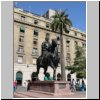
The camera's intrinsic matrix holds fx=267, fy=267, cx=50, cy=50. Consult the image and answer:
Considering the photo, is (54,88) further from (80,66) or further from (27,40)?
(27,40)

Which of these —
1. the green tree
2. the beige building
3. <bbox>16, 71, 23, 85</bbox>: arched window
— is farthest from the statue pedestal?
<bbox>16, 71, 23, 85</bbox>: arched window

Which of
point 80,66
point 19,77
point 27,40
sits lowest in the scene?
point 19,77

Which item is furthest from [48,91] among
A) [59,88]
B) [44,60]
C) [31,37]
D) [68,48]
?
[68,48]

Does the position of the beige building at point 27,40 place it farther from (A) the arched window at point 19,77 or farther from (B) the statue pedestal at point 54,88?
(B) the statue pedestal at point 54,88

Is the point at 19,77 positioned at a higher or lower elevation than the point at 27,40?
lower

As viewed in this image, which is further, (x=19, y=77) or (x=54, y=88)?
(x=19, y=77)

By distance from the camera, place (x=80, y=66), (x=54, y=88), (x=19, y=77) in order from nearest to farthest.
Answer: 1. (x=54, y=88)
2. (x=80, y=66)
3. (x=19, y=77)

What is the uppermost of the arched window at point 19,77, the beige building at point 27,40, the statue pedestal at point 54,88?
the beige building at point 27,40

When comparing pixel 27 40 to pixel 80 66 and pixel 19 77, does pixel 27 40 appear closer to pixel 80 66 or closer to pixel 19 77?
pixel 19 77

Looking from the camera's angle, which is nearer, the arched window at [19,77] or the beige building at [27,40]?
the arched window at [19,77]

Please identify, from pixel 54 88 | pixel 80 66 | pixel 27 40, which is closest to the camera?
pixel 54 88

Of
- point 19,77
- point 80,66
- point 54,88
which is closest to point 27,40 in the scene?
point 19,77

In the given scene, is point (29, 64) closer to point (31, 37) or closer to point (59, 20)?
point (31, 37)

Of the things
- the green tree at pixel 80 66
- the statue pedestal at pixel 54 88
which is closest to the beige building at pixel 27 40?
the green tree at pixel 80 66
